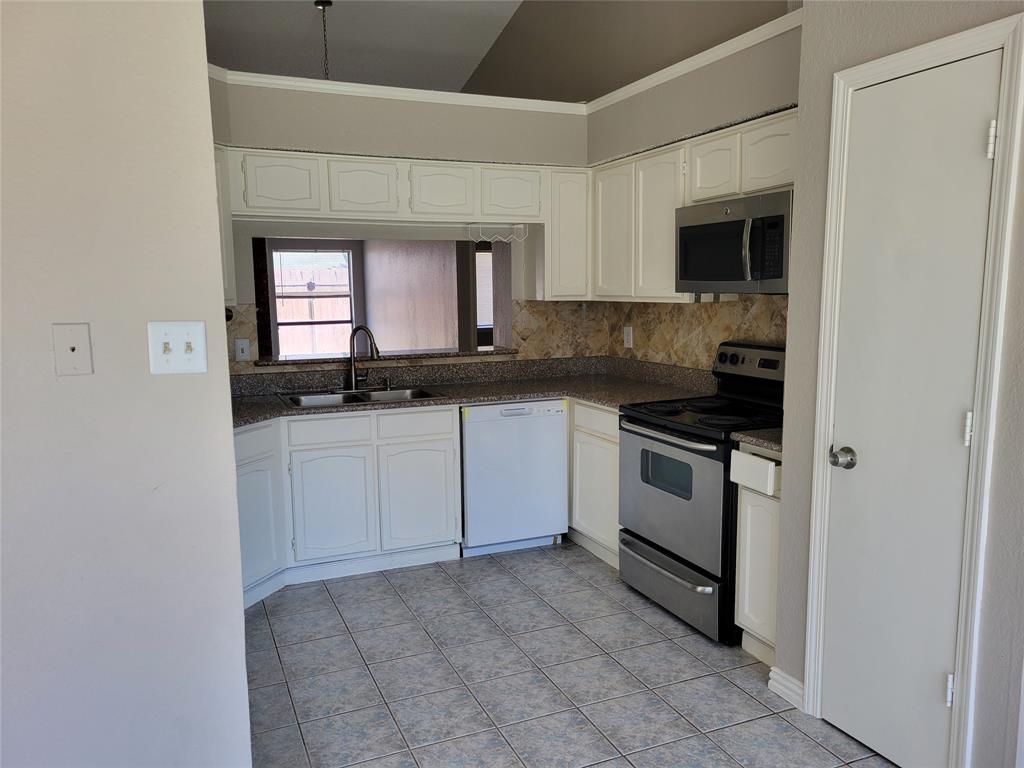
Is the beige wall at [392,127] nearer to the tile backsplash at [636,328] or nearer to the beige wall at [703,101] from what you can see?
the beige wall at [703,101]

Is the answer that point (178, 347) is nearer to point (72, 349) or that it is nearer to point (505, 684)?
point (72, 349)

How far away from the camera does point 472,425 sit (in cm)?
377

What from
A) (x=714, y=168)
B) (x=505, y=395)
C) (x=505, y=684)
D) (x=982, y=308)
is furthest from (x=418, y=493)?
(x=982, y=308)

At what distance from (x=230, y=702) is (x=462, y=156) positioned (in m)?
2.88

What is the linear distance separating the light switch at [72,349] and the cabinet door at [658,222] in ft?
8.31

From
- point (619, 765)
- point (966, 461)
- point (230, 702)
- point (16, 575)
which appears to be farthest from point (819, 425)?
point (16, 575)

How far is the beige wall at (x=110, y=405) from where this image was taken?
156 centimetres

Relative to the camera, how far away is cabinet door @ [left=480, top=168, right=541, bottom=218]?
3947 mm

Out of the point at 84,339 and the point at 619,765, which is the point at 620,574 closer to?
the point at 619,765

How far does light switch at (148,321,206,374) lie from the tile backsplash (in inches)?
86.1

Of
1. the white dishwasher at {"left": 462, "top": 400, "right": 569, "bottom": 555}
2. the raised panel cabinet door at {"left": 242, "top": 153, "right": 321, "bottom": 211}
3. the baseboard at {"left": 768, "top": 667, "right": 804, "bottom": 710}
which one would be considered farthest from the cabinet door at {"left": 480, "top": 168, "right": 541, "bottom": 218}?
the baseboard at {"left": 768, "top": 667, "right": 804, "bottom": 710}

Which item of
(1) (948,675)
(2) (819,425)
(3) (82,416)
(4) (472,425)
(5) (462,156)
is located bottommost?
(1) (948,675)

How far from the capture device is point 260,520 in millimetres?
3346

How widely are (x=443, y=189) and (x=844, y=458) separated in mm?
2462
